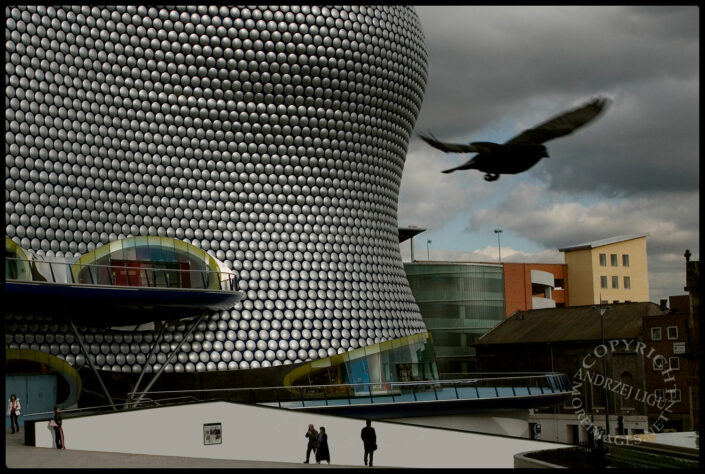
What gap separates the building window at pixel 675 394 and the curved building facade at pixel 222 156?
1458 cm

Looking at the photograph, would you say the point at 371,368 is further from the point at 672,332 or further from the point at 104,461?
the point at 672,332

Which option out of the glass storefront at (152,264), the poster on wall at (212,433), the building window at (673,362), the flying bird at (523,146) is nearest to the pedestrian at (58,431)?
the poster on wall at (212,433)

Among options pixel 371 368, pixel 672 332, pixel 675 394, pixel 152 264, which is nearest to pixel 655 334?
pixel 672 332

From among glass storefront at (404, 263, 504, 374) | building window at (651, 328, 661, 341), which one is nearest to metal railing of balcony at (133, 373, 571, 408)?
building window at (651, 328, 661, 341)

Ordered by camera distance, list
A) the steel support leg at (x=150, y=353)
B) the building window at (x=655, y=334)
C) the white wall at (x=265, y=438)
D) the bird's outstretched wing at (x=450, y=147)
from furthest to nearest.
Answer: the building window at (x=655, y=334) → the steel support leg at (x=150, y=353) → the white wall at (x=265, y=438) → the bird's outstretched wing at (x=450, y=147)

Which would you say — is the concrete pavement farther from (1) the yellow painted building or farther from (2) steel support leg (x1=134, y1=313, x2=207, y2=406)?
(1) the yellow painted building

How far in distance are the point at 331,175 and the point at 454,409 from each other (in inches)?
284

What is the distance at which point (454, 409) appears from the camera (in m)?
24.7

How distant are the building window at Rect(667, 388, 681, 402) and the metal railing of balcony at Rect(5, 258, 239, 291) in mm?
19728

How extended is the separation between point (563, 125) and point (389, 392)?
51.9 feet

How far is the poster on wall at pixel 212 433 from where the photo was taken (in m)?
19.7

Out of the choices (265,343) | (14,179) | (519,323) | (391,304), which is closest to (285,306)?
(265,343)

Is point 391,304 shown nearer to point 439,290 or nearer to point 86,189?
point 86,189

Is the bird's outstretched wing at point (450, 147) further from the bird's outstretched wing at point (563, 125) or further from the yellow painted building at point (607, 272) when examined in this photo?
the yellow painted building at point (607, 272)
